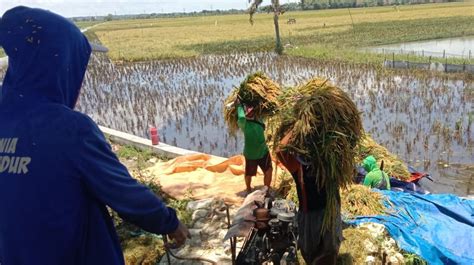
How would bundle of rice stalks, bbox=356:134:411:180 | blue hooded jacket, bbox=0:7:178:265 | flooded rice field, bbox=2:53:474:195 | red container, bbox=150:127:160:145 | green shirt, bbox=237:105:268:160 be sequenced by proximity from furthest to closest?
flooded rice field, bbox=2:53:474:195
red container, bbox=150:127:160:145
bundle of rice stalks, bbox=356:134:411:180
green shirt, bbox=237:105:268:160
blue hooded jacket, bbox=0:7:178:265

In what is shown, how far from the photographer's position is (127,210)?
→ 147 cm

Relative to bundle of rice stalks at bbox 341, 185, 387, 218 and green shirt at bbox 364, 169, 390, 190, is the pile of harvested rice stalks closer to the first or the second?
bundle of rice stalks at bbox 341, 185, 387, 218

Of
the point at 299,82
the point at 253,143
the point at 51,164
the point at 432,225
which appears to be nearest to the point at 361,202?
the point at 432,225

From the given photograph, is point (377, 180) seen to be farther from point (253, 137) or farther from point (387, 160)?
point (253, 137)

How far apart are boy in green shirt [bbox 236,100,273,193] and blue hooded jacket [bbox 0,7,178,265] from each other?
144 inches

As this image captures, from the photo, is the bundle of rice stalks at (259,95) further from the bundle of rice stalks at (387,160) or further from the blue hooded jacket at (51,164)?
the blue hooded jacket at (51,164)

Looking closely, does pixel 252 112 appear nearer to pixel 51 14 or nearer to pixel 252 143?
pixel 252 143

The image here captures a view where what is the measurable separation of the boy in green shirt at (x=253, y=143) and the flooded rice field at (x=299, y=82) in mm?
1407

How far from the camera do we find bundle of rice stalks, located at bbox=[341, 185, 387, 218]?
4586 millimetres

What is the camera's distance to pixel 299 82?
1198 centimetres

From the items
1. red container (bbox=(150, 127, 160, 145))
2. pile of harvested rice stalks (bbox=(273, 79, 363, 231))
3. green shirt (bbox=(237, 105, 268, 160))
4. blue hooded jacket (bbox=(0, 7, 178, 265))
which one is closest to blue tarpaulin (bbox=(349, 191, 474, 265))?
pile of harvested rice stalks (bbox=(273, 79, 363, 231))

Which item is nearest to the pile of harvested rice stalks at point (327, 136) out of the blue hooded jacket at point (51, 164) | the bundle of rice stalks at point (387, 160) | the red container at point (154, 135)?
the blue hooded jacket at point (51, 164)

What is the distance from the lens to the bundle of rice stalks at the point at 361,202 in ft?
15.0

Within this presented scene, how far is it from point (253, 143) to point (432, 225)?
2049 millimetres
